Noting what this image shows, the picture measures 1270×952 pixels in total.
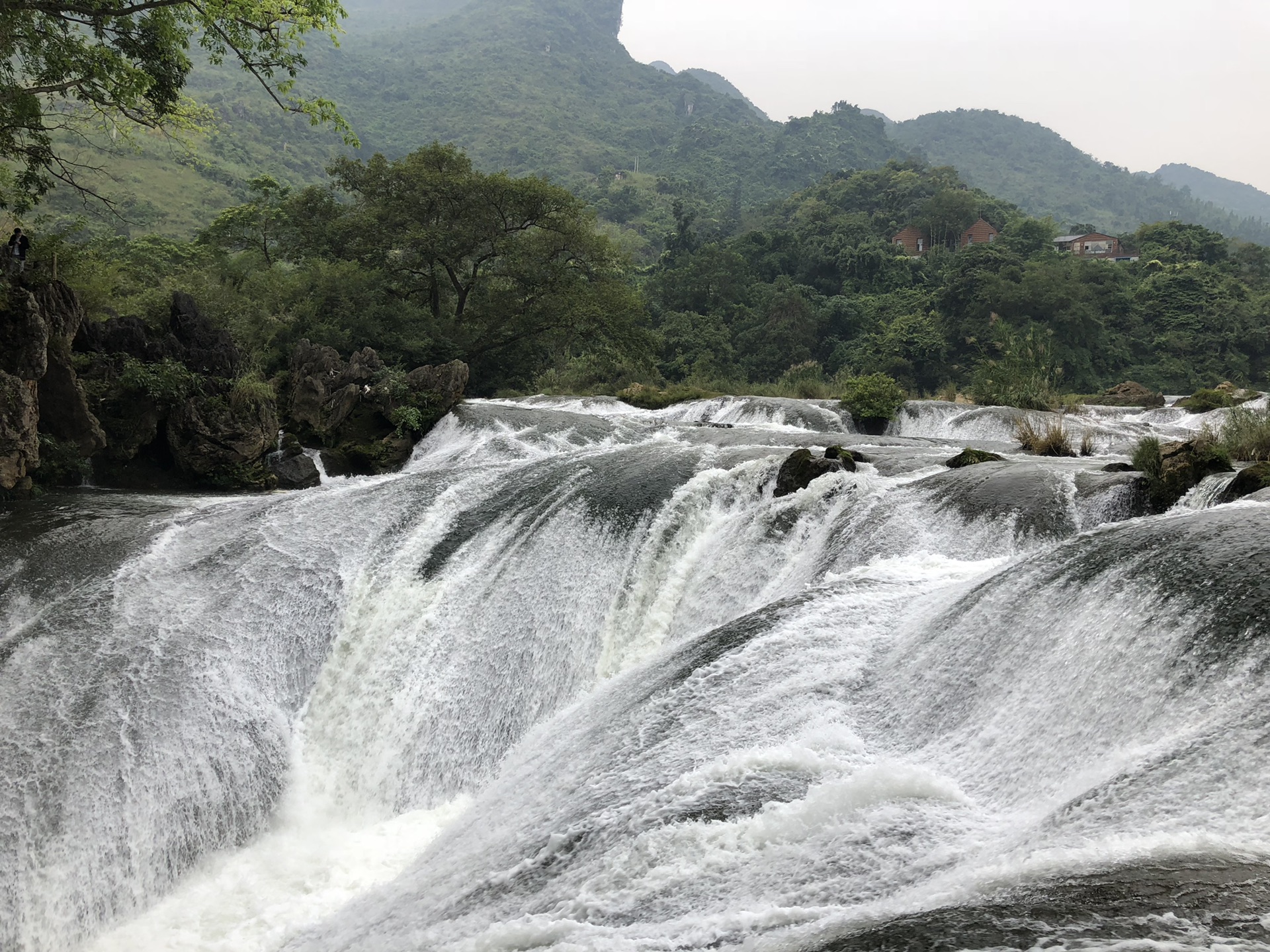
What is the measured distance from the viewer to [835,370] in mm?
41125

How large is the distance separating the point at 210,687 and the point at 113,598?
1487 millimetres

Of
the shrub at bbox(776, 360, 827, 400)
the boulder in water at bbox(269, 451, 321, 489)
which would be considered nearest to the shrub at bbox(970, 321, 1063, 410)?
the shrub at bbox(776, 360, 827, 400)

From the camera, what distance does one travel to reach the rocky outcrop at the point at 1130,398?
2320cm

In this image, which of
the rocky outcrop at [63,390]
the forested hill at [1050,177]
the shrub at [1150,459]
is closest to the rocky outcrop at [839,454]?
the shrub at [1150,459]

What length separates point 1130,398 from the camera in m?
23.6

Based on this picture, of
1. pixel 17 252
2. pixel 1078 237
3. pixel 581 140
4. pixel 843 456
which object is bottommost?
pixel 843 456

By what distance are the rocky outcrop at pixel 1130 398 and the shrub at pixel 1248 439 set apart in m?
16.5

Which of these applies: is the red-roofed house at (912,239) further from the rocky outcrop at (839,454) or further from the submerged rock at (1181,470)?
the submerged rock at (1181,470)

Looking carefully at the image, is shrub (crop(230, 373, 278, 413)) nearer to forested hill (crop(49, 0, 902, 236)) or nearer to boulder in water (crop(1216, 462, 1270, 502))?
boulder in water (crop(1216, 462, 1270, 502))

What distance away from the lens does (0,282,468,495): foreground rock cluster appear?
10492 millimetres

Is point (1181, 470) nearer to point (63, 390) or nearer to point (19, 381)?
point (19, 381)

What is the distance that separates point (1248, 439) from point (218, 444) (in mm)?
14067

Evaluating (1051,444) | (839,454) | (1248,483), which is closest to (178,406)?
(839,454)

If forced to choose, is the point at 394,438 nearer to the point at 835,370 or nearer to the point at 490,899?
the point at 490,899
